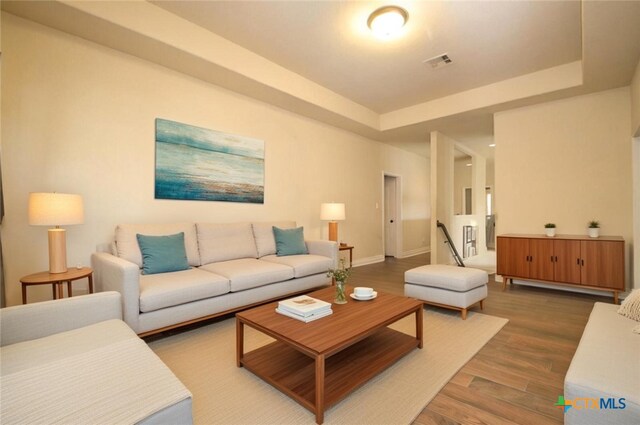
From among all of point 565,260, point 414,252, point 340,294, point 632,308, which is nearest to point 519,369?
point 632,308

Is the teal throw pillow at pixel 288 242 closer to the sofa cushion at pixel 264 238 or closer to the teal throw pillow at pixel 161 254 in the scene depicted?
the sofa cushion at pixel 264 238

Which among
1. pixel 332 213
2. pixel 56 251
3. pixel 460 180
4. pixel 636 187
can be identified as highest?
pixel 460 180

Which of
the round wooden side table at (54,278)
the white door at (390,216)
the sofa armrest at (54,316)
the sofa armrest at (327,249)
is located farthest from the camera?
the white door at (390,216)

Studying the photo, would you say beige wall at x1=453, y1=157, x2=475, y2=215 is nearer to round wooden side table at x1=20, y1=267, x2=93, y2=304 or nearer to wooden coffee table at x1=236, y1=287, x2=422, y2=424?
wooden coffee table at x1=236, y1=287, x2=422, y2=424

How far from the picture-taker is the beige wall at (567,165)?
3.72m

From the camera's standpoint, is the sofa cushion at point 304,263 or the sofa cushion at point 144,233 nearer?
the sofa cushion at point 144,233

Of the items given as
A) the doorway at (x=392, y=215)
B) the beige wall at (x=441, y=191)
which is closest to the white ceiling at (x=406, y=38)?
the beige wall at (x=441, y=191)

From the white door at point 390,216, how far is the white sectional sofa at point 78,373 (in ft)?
20.3

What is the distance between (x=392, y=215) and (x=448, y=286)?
4362 millimetres

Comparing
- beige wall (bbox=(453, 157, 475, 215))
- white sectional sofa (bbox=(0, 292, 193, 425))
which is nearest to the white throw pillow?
white sectional sofa (bbox=(0, 292, 193, 425))

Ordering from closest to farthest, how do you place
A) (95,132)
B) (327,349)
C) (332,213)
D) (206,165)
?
(327,349), (95,132), (206,165), (332,213)

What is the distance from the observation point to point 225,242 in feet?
11.2

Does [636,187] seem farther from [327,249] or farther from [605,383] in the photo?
[327,249]

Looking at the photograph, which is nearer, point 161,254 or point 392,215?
point 161,254
